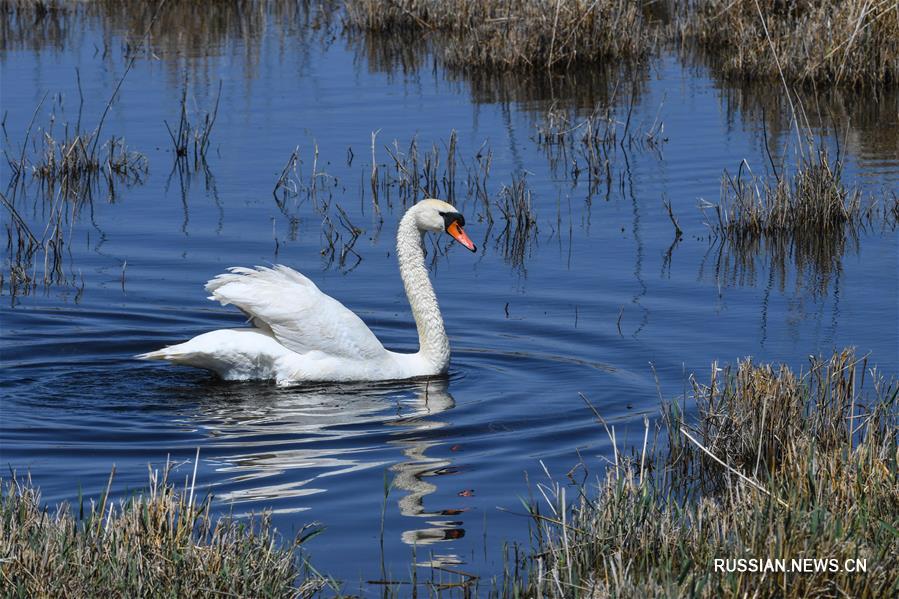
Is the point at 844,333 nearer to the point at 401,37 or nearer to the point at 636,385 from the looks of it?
the point at 636,385

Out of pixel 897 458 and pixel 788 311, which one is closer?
pixel 897 458

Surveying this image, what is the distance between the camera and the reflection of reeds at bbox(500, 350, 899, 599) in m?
4.90

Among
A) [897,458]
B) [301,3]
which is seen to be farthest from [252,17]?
[897,458]

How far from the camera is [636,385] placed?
8828mm

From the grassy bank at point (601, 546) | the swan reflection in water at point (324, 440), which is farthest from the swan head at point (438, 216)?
the grassy bank at point (601, 546)

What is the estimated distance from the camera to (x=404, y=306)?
1097cm

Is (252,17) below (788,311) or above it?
above

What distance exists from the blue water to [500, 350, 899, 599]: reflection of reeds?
1.68ft

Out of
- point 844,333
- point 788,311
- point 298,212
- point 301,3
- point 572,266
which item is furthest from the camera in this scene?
point 301,3

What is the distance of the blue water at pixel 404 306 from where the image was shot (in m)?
7.16

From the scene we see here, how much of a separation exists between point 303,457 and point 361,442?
422 mm

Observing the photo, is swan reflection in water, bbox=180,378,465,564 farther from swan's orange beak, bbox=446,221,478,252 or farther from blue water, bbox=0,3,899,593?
swan's orange beak, bbox=446,221,478,252

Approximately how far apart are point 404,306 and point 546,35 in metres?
10.4

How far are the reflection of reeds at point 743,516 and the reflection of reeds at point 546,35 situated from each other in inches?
510
